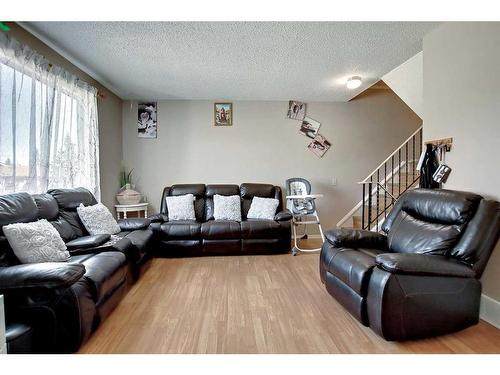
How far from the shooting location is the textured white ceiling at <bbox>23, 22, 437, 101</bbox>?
2.38 m

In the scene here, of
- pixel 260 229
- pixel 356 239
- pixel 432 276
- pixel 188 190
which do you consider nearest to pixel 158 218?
pixel 188 190

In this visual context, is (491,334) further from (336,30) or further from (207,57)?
(207,57)

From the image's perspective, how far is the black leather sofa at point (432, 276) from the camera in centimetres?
165

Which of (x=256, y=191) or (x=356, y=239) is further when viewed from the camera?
(x=256, y=191)

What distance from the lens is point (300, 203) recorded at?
14.1ft

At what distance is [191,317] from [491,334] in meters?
2.12

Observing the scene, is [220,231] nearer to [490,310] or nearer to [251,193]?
[251,193]

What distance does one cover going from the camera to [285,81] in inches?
149

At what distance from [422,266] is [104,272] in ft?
7.03

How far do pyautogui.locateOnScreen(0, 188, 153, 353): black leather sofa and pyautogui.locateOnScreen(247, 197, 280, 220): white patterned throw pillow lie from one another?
6.48 ft

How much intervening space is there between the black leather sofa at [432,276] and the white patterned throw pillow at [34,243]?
7.25ft

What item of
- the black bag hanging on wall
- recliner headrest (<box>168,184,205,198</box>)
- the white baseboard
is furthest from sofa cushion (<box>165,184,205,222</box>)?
the white baseboard

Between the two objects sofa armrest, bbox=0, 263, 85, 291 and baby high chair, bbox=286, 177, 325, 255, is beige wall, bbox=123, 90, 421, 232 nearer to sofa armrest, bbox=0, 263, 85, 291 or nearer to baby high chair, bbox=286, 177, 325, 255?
baby high chair, bbox=286, 177, 325, 255
